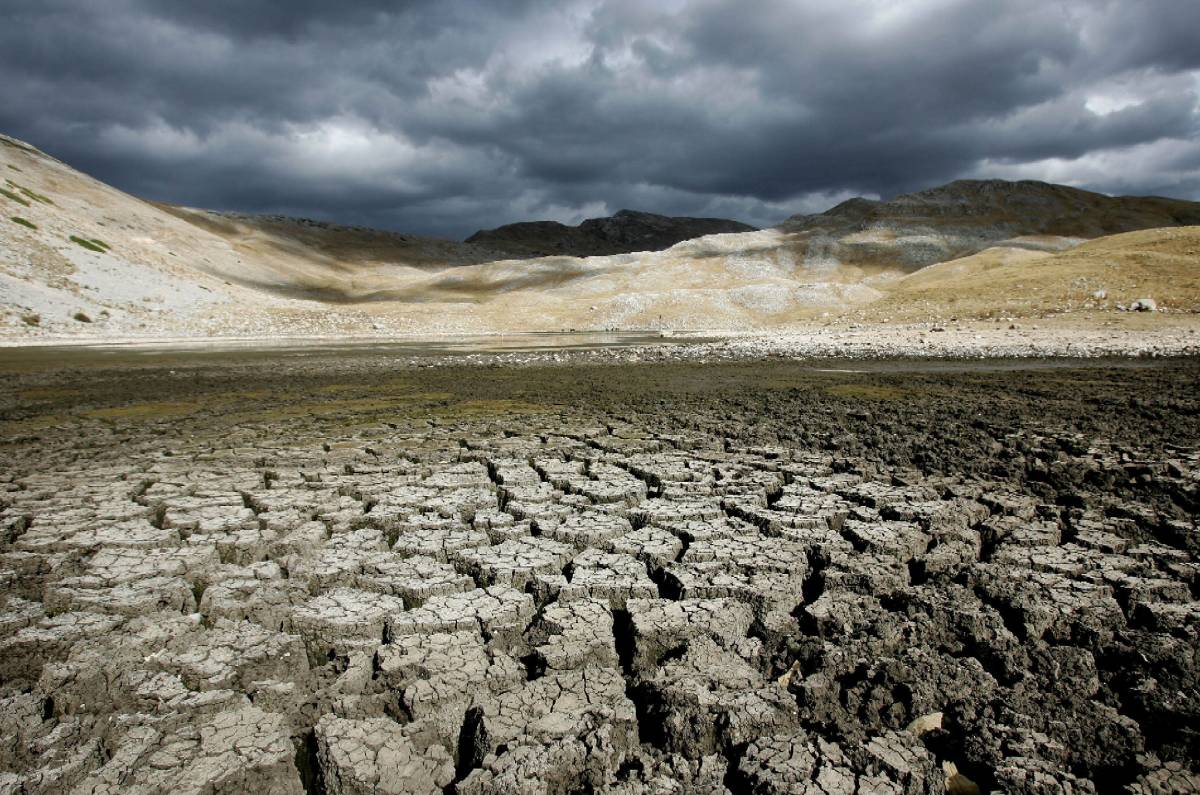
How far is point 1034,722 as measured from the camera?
2.40 m

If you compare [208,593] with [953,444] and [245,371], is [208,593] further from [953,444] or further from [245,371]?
[245,371]

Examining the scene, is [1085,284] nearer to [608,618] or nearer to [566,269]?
[608,618]

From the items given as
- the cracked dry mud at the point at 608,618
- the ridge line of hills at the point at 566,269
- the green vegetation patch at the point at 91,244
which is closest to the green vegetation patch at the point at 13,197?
the ridge line of hills at the point at 566,269

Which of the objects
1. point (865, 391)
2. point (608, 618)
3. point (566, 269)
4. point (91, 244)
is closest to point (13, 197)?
point (91, 244)

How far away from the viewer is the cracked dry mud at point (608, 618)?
7.39 feet

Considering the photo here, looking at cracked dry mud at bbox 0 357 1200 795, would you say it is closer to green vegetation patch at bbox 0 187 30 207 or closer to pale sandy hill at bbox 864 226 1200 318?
pale sandy hill at bbox 864 226 1200 318

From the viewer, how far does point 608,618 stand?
10.2ft

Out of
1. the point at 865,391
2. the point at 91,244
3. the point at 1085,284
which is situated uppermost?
the point at 91,244

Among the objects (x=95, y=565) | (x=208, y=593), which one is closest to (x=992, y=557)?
(x=208, y=593)

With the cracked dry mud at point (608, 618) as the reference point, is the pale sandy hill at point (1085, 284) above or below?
above

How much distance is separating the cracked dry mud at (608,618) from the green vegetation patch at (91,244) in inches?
1842

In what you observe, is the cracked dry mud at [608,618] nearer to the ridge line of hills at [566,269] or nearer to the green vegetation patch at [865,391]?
the green vegetation patch at [865,391]

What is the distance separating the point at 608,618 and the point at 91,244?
5399 cm

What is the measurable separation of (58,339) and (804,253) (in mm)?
78103
